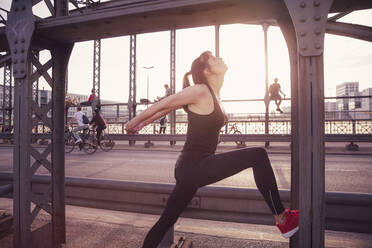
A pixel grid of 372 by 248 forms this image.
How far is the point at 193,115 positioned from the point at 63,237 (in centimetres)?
212

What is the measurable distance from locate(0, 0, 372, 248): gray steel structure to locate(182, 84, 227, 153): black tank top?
62cm

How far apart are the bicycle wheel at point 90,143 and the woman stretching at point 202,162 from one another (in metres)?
11.1

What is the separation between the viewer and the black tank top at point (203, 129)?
83.4 inches

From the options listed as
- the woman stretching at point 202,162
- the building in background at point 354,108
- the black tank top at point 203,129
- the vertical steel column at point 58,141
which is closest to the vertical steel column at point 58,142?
the vertical steel column at point 58,141

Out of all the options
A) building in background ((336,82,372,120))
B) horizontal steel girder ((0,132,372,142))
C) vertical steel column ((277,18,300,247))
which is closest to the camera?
vertical steel column ((277,18,300,247))

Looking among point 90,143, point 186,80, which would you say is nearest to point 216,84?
point 186,80

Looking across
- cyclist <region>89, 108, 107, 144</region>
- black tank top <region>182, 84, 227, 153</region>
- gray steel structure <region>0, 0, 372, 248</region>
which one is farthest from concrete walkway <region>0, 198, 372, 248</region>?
cyclist <region>89, 108, 107, 144</region>

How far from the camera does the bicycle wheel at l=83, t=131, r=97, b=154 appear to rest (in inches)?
489

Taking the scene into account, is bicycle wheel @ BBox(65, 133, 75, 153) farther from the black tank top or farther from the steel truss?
the black tank top

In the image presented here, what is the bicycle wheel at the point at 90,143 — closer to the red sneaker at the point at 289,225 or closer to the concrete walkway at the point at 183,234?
the concrete walkway at the point at 183,234

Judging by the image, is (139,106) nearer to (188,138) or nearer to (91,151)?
(91,151)

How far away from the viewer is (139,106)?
48.4 ft

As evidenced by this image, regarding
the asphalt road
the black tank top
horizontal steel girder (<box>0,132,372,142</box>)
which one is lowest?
the asphalt road

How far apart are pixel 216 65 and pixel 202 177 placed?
3.15ft
